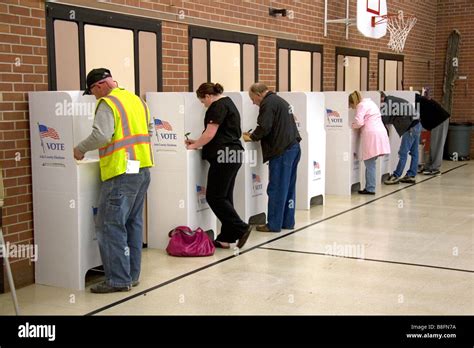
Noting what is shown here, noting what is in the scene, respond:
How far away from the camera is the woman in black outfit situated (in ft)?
19.3

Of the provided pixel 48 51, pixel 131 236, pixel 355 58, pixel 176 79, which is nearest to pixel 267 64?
pixel 176 79

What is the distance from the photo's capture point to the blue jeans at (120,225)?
4.68 m

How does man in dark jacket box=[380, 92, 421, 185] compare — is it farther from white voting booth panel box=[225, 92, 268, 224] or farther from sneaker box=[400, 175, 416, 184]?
white voting booth panel box=[225, 92, 268, 224]

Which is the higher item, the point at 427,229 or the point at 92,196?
the point at 92,196

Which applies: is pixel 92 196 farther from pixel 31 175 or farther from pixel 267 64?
pixel 267 64

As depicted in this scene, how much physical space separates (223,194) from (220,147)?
45 centimetres

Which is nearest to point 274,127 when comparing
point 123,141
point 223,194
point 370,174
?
point 223,194

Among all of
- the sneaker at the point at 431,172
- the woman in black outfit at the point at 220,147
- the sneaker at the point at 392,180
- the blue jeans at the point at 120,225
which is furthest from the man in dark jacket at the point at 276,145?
the sneaker at the point at 431,172

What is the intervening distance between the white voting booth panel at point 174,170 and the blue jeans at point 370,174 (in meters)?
3.66

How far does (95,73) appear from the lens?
4652mm

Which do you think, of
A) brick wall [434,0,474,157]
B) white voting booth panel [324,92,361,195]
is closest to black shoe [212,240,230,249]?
white voting booth panel [324,92,361,195]

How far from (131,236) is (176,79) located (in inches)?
107

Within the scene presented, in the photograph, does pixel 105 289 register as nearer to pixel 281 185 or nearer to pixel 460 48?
pixel 281 185

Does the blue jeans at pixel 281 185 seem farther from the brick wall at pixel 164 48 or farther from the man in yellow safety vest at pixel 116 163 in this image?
the man in yellow safety vest at pixel 116 163
